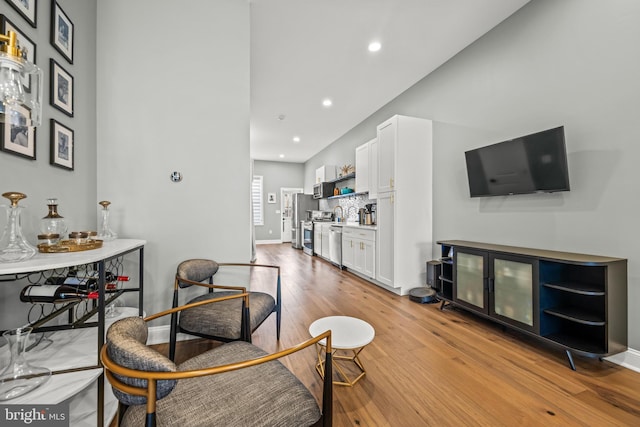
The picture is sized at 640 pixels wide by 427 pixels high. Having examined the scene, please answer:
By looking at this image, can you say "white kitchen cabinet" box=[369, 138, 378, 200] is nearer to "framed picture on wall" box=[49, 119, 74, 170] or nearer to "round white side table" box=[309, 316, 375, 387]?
"round white side table" box=[309, 316, 375, 387]

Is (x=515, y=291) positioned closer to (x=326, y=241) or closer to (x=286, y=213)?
(x=326, y=241)

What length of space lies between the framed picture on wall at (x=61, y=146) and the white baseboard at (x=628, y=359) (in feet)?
13.9

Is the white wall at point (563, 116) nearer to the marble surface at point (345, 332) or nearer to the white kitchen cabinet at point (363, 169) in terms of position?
the white kitchen cabinet at point (363, 169)

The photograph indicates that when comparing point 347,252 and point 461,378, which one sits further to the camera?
point 347,252

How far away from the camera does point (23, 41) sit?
1.46 m

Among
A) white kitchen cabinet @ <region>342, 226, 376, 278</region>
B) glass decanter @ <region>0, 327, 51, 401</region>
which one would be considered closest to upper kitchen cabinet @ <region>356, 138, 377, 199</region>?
white kitchen cabinet @ <region>342, 226, 376, 278</region>

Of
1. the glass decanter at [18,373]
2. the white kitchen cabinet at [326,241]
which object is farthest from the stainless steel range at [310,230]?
the glass decanter at [18,373]

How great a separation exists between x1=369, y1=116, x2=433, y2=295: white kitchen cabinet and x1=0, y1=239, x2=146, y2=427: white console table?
3.10 metres

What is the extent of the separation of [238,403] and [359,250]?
151 inches

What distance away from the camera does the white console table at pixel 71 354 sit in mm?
1084

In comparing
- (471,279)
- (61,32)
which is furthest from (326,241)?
(61,32)

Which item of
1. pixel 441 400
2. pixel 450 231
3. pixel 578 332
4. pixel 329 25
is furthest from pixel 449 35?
pixel 441 400

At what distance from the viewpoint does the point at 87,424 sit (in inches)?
51.7

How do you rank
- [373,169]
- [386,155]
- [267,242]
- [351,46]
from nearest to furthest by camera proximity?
[351,46] → [386,155] → [373,169] → [267,242]
